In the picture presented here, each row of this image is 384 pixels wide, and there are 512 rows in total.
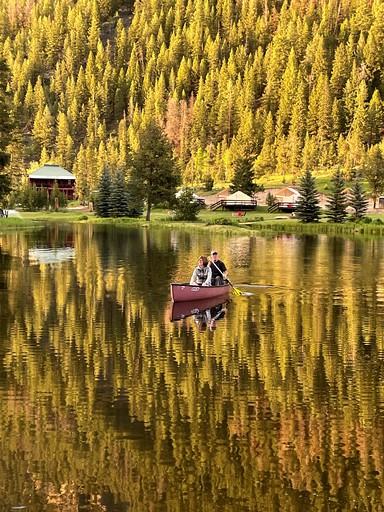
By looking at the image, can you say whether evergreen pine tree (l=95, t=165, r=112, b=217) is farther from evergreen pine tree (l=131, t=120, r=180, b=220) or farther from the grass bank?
evergreen pine tree (l=131, t=120, r=180, b=220)

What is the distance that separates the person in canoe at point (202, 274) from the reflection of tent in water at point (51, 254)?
16.6 meters

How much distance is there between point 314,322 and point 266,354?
6201 mm

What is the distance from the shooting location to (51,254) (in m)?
54.2

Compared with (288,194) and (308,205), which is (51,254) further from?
(288,194)

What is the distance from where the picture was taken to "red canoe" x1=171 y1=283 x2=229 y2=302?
1212 inches

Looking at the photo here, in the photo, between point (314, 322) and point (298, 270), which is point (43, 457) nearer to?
point (314, 322)

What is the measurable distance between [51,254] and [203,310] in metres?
26.3

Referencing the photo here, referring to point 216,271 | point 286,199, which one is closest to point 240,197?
point 286,199

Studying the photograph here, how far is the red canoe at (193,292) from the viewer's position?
3078 centimetres

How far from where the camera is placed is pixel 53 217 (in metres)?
126

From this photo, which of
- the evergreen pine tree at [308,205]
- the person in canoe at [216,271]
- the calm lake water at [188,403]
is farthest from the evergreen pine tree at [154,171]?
the calm lake water at [188,403]

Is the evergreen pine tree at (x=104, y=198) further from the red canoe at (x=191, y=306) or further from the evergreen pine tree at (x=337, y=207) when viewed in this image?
the red canoe at (x=191, y=306)

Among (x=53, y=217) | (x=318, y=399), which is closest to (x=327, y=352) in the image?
(x=318, y=399)

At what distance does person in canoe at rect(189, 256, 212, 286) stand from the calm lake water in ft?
5.54
